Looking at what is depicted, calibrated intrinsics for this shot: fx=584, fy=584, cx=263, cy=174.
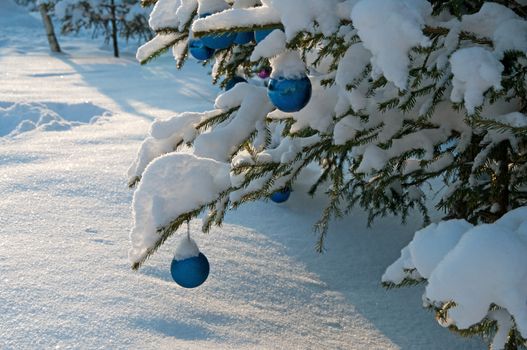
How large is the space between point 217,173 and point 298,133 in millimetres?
309

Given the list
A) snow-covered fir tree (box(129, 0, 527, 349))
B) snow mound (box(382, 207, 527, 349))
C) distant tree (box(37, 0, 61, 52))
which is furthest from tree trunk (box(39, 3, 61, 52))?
snow mound (box(382, 207, 527, 349))

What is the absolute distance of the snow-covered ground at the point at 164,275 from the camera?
2.13 m

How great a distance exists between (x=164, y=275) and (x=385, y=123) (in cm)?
125

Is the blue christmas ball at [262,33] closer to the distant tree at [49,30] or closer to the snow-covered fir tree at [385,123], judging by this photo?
the snow-covered fir tree at [385,123]

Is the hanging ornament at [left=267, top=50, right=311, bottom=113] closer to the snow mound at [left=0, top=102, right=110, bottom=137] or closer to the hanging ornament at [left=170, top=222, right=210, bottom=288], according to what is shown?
the hanging ornament at [left=170, top=222, right=210, bottom=288]

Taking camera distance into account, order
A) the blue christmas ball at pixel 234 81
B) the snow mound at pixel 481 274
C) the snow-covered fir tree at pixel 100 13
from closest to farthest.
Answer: the snow mound at pixel 481 274
the blue christmas ball at pixel 234 81
the snow-covered fir tree at pixel 100 13

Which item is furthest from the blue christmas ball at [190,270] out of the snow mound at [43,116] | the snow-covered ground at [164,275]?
the snow mound at [43,116]

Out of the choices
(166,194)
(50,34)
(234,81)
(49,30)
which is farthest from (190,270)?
(49,30)

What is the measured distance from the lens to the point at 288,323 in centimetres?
244

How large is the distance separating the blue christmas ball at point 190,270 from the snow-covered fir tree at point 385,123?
167mm

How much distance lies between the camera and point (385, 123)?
1.85 m

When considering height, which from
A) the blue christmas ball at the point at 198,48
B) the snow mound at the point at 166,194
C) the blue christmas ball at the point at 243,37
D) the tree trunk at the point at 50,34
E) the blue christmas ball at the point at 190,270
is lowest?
the tree trunk at the point at 50,34

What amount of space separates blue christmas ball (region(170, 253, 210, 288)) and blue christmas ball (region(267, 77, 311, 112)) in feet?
1.83

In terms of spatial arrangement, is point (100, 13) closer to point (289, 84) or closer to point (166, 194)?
point (166, 194)
